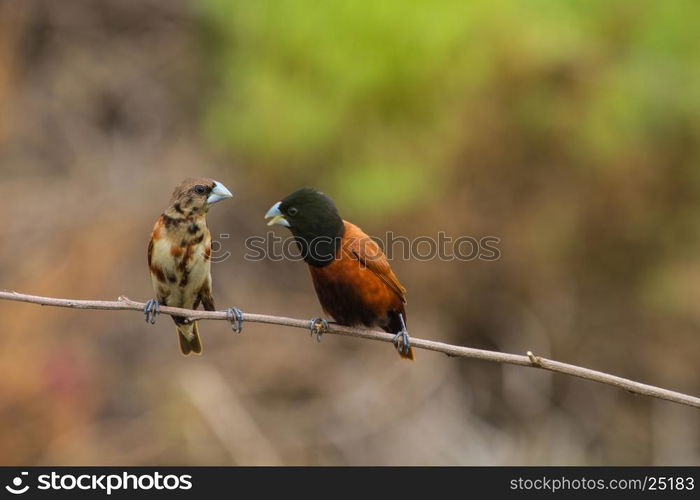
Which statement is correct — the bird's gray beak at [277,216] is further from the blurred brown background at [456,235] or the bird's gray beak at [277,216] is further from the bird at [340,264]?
the blurred brown background at [456,235]

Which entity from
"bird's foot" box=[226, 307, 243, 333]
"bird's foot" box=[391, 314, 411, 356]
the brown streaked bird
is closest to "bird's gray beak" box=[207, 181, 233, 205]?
the brown streaked bird

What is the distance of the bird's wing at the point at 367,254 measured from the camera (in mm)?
4766

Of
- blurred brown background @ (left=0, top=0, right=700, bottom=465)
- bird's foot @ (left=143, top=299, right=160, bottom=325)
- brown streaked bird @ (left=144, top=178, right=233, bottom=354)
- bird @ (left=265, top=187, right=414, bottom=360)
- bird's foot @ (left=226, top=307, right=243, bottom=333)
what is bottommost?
bird's foot @ (left=226, top=307, right=243, bottom=333)

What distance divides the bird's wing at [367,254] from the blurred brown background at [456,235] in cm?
344

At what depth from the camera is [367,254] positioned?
481 cm

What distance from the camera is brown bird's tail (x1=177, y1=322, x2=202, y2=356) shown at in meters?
5.50

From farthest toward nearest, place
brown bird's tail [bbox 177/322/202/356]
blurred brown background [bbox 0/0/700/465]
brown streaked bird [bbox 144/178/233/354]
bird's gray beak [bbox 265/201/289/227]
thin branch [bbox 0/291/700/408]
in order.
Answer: blurred brown background [bbox 0/0/700/465] → brown bird's tail [bbox 177/322/202/356] → brown streaked bird [bbox 144/178/233/354] → bird's gray beak [bbox 265/201/289/227] → thin branch [bbox 0/291/700/408]

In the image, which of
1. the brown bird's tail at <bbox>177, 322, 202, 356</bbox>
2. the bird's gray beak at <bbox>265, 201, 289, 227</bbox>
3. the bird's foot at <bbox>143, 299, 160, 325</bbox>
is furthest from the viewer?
the brown bird's tail at <bbox>177, 322, 202, 356</bbox>

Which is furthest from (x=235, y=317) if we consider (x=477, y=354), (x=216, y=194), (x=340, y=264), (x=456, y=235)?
(x=456, y=235)

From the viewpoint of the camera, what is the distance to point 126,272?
29.0ft

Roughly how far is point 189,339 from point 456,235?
3520mm

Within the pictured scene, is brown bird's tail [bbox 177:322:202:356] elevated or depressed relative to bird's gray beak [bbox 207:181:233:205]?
depressed

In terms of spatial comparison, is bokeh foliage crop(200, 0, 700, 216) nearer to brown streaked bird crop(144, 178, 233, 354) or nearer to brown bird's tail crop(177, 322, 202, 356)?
brown bird's tail crop(177, 322, 202, 356)

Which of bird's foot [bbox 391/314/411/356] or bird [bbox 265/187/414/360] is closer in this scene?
bird's foot [bbox 391/314/411/356]
